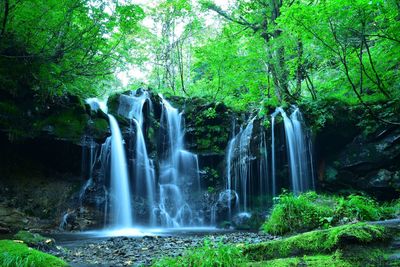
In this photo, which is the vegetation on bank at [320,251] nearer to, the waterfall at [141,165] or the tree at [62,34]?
the tree at [62,34]

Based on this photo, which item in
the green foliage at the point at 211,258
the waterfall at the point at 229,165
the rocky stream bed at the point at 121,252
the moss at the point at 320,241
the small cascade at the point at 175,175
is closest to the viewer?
the moss at the point at 320,241

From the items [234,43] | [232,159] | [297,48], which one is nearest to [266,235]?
[232,159]

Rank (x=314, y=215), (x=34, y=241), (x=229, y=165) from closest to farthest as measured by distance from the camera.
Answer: (x=34, y=241) → (x=314, y=215) → (x=229, y=165)

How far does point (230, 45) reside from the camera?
1548 centimetres

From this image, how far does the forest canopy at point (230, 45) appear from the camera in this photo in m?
7.95

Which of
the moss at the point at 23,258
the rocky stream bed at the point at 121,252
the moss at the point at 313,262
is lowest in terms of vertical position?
the rocky stream bed at the point at 121,252

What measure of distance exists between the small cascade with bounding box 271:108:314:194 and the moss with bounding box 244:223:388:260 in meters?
10.7

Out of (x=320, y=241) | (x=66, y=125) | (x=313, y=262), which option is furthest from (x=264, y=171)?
(x=313, y=262)

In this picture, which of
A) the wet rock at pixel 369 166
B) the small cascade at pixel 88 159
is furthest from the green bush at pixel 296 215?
the small cascade at pixel 88 159

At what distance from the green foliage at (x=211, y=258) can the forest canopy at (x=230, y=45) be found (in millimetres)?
6343

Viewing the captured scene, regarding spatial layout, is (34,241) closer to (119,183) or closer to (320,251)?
(320,251)

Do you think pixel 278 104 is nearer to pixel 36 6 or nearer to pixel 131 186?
pixel 131 186

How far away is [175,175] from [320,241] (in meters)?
11.8

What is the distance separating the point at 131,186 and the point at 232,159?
455 centimetres
